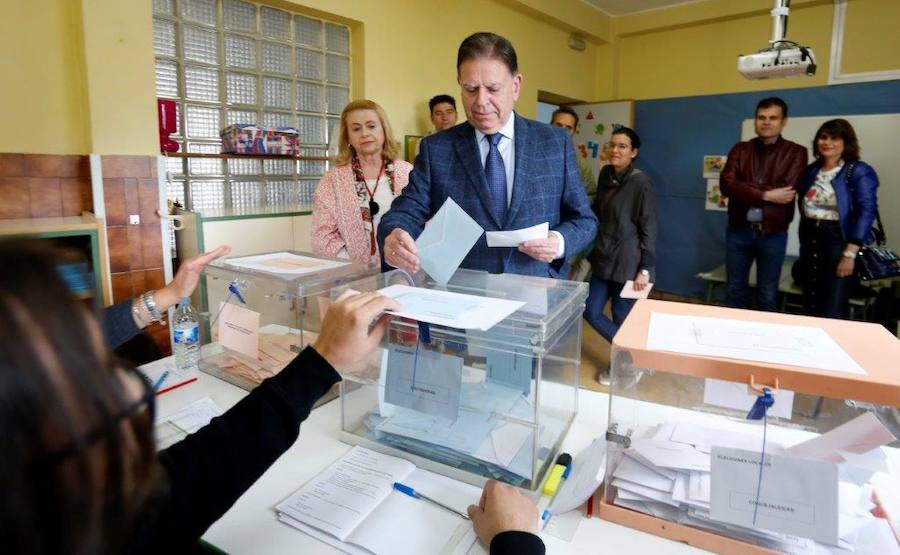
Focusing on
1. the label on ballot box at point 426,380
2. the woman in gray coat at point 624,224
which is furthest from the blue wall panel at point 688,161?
the label on ballot box at point 426,380

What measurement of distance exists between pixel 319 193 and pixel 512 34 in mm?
3126

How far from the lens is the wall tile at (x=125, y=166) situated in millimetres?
2541

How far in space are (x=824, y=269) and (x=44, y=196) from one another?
4.17 m

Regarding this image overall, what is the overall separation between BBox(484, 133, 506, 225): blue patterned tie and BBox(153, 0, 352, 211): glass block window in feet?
6.40

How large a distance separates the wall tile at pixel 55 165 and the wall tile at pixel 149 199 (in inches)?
9.1

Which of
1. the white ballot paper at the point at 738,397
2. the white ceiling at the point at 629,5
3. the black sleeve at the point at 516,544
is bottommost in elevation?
the black sleeve at the point at 516,544

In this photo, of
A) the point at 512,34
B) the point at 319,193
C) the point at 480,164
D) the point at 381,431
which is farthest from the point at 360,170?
the point at 512,34

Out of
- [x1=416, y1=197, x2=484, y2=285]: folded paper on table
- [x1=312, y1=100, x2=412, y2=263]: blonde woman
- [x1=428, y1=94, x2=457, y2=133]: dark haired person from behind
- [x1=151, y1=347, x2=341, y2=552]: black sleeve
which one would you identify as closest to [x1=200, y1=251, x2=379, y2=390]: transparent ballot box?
[x1=416, y1=197, x2=484, y2=285]: folded paper on table

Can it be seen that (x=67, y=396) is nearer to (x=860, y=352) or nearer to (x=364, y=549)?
(x=364, y=549)

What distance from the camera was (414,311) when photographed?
2.84ft

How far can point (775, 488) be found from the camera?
0.71 metres

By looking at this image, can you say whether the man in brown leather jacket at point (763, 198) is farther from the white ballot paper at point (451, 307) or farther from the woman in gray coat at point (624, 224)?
the white ballot paper at point (451, 307)

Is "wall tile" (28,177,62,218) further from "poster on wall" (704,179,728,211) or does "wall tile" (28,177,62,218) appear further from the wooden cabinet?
"poster on wall" (704,179,728,211)

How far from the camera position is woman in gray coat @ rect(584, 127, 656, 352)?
3.27m
